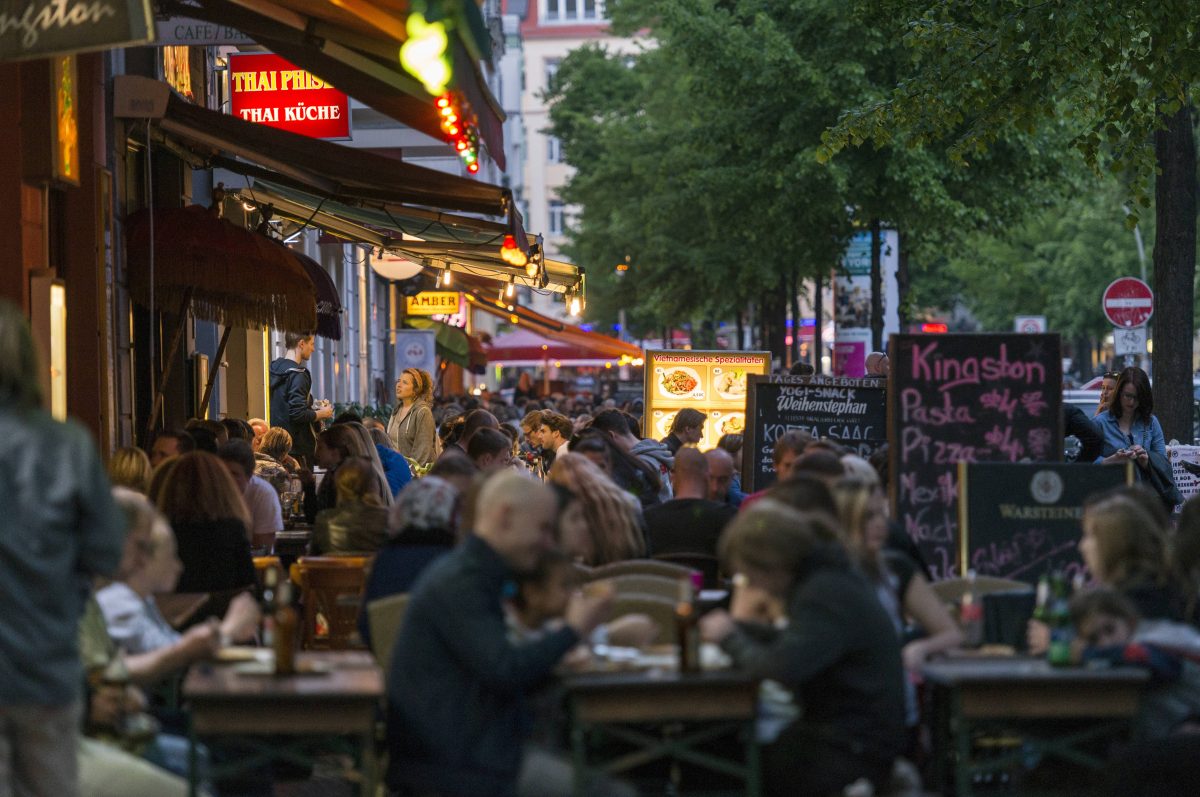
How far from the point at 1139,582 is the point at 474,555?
2.45 meters

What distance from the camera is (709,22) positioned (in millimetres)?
27641

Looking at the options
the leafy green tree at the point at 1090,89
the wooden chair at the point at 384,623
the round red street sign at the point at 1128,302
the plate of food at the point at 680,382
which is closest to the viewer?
Answer: the wooden chair at the point at 384,623

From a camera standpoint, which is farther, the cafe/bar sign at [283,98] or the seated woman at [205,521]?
the cafe/bar sign at [283,98]

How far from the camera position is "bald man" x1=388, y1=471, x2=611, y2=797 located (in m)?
5.92

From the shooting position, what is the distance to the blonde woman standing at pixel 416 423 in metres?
18.3

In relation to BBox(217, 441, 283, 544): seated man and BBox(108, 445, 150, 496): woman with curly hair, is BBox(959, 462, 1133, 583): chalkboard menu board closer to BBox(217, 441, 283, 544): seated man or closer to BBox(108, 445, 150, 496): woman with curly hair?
BBox(108, 445, 150, 496): woman with curly hair

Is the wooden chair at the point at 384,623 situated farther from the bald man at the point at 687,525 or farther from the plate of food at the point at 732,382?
the plate of food at the point at 732,382

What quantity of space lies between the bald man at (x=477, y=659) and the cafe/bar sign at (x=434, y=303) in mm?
31494

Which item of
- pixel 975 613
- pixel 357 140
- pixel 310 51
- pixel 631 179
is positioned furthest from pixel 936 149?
pixel 975 613

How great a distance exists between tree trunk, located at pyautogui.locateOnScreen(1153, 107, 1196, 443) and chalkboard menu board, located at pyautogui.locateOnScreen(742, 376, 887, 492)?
3966mm

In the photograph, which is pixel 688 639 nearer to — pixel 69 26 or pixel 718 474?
pixel 69 26

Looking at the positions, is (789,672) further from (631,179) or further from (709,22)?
(631,179)

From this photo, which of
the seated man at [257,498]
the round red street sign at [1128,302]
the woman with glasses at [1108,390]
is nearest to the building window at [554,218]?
the round red street sign at [1128,302]

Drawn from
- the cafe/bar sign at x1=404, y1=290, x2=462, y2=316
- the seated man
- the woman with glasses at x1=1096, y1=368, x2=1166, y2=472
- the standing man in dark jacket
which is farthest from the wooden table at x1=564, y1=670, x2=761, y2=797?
the cafe/bar sign at x1=404, y1=290, x2=462, y2=316
